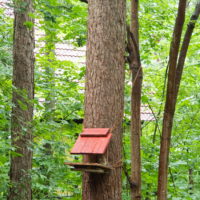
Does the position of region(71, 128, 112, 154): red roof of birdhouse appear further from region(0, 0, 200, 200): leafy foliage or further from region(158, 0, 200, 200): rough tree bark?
region(0, 0, 200, 200): leafy foliage

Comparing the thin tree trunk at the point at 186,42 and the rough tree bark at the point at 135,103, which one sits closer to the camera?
the rough tree bark at the point at 135,103

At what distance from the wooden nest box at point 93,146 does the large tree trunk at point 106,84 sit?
12 centimetres

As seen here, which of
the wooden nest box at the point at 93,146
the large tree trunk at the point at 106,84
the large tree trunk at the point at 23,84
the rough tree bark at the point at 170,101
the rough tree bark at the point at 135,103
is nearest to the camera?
the wooden nest box at the point at 93,146

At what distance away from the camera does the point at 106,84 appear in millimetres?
3500

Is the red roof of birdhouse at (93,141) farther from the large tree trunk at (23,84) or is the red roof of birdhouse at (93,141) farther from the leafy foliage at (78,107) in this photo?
the large tree trunk at (23,84)

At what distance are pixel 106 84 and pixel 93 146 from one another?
0.66 metres

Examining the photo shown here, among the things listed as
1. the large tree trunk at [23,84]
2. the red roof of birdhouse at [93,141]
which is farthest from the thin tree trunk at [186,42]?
the large tree trunk at [23,84]

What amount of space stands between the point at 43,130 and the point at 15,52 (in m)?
1.30

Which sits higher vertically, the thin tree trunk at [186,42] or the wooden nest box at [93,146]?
the thin tree trunk at [186,42]

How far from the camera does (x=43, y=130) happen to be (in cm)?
542

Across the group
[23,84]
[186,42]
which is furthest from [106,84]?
[23,84]

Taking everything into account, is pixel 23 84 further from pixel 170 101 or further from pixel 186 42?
pixel 186 42

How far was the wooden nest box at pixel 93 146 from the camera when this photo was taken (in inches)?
123

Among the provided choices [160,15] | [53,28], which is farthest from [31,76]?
[160,15]
